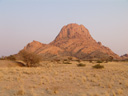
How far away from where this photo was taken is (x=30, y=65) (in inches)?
1100

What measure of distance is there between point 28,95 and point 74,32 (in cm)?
14032

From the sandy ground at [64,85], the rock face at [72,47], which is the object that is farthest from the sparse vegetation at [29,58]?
the rock face at [72,47]

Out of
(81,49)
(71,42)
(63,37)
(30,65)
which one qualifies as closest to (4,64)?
(30,65)

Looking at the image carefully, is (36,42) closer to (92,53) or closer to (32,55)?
(92,53)

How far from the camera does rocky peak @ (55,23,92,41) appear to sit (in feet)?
465

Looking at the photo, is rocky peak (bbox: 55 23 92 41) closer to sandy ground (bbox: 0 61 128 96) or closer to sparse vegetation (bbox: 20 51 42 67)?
sparse vegetation (bbox: 20 51 42 67)

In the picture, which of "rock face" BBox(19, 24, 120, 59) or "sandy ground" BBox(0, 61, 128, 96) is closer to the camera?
"sandy ground" BBox(0, 61, 128, 96)

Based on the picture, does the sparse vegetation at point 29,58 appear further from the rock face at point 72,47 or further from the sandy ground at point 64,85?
the rock face at point 72,47

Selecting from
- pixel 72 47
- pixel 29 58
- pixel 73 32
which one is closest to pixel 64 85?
pixel 29 58

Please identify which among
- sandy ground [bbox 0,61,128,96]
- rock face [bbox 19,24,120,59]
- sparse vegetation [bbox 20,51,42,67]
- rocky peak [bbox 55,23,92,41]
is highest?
rocky peak [bbox 55,23,92,41]

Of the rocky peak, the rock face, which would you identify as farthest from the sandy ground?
the rocky peak

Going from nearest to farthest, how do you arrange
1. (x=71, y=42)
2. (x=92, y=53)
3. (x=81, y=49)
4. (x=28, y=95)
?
(x=28, y=95) → (x=92, y=53) → (x=81, y=49) → (x=71, y=42)

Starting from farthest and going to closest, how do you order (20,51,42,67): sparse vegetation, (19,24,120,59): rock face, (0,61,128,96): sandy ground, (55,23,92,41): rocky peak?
(55,23,92,41): rocky peak
(19,24,120,59): rock face
(20,51,42,67): sparse vegetation
(0,61,128,96): sandy ground

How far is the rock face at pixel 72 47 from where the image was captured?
339 ft
